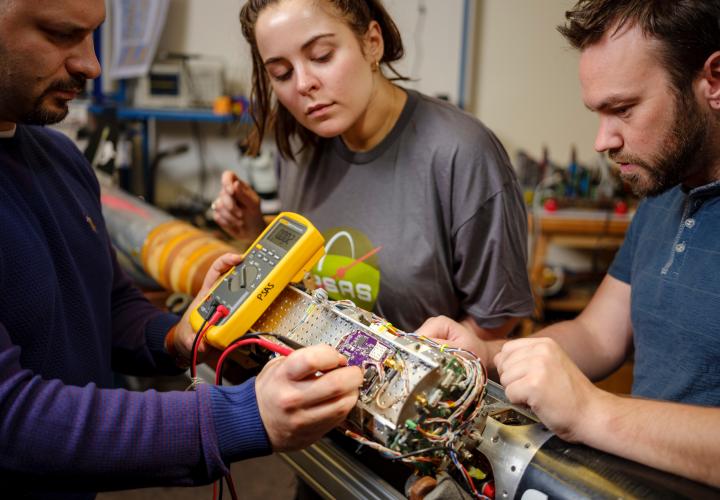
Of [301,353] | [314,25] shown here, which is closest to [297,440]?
[301,353]

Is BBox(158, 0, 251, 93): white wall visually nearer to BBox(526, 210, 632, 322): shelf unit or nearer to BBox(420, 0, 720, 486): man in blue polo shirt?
BBox(526, 210, 632, 322): shelf unit

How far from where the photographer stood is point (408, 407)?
2.65 feet

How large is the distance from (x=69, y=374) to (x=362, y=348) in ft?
1.59

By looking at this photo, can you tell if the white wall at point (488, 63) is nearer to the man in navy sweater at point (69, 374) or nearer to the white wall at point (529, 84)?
the white wall at point (529, 84)

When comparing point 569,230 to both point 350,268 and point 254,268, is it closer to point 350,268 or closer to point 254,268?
point 350,268

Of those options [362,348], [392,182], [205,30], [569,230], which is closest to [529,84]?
[569,230]

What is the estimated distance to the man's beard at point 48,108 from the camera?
947 mm

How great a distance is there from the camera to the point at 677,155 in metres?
1.03

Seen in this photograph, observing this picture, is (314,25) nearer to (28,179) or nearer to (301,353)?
(28,179)

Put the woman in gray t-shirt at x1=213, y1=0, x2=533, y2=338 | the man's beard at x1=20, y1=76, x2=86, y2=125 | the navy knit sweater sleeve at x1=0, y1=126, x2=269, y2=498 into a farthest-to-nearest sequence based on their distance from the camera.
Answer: the woman in gray t-shirt at x1=213, y1=0, x2=533, y2=338, the man's beard at x1=20, y1=76, x2=86, y2=125, the navy knit sweater sleeve at x1=0, y1=126, x2=269, y2=498

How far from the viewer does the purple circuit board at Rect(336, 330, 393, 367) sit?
34.9 inches

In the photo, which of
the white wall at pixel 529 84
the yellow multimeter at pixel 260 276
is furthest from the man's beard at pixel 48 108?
the white wall at pixel 529 84

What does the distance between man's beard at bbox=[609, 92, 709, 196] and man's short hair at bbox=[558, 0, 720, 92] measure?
0.14 feet

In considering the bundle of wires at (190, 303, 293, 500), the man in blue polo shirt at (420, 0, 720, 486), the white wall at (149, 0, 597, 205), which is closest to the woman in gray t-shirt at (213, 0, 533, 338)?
the man in blue polo shirt at (420, 0, 720, 486)
